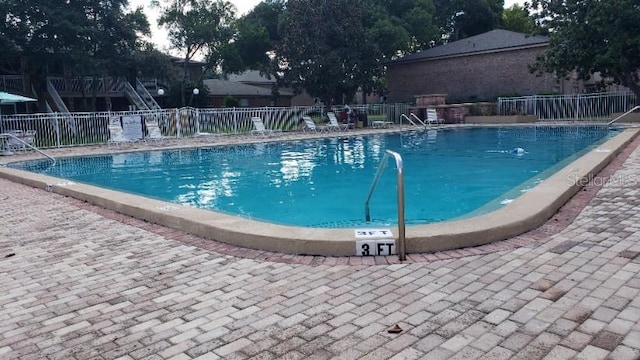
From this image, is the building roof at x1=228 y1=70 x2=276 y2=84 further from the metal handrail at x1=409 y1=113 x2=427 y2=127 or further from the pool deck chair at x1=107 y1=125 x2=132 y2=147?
the pool deck chair at x1=107 y1=125 x2=132 y2=147

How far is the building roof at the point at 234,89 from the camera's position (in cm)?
3931

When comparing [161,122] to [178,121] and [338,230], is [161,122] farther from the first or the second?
[338,230]

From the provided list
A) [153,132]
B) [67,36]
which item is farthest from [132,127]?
[67,36]

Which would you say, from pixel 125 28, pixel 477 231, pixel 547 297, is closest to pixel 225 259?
pixel 477 231

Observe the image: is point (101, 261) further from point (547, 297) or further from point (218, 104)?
point (218, 104)

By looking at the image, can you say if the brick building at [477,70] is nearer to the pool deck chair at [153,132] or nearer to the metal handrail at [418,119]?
the metal handrail at [418,119]

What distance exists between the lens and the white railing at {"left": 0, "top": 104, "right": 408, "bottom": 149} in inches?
731

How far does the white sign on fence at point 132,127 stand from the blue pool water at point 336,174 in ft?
9.73

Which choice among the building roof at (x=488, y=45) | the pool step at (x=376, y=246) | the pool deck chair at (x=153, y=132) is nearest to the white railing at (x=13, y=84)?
the pool deck chair at (x=153, y=132)

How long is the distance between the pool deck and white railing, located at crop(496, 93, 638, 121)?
2186 cm

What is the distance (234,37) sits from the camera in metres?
35.1

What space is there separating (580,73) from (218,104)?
2614 cm

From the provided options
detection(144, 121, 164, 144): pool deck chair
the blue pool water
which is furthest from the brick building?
detection(144, 121, 164, 144): pool deck chair

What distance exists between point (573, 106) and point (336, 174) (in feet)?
60.2
